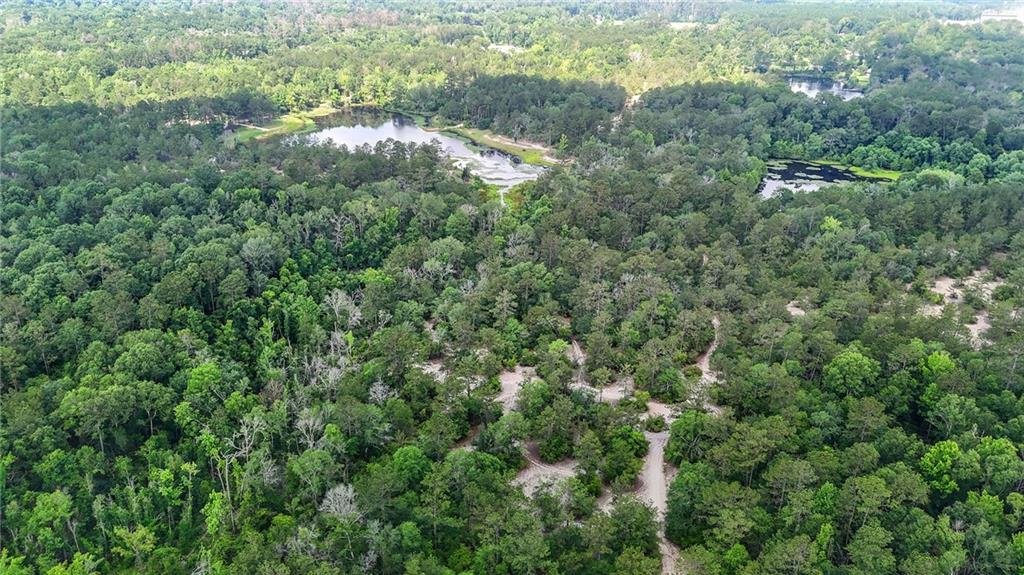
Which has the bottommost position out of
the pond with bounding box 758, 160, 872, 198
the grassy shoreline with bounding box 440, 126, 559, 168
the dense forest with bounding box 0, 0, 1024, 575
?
the pond with bounding box 758, 160, 872, 198

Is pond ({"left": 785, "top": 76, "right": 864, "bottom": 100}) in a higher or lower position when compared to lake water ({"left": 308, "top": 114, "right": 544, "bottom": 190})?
higher

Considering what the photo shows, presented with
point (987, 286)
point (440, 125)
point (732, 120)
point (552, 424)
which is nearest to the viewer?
point (552, 424)

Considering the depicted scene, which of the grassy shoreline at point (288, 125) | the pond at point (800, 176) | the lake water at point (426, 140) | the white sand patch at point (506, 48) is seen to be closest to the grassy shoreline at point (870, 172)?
the pond at point (800, 176)

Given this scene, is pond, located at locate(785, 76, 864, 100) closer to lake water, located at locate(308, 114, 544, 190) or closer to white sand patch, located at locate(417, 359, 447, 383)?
lake water, located at locate(308, 114, 544, 190)

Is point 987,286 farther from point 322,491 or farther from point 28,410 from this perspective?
point 28,410

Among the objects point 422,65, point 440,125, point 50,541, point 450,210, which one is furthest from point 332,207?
point 422,65

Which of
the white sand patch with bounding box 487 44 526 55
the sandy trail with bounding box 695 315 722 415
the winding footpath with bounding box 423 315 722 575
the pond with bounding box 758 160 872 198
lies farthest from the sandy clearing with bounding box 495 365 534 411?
the white sand patch with bounding box 487 44 526 55

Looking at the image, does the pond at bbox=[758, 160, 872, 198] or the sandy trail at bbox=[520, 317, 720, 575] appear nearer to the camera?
the sandy trail at bbox=[520, 317, 720, 575]
